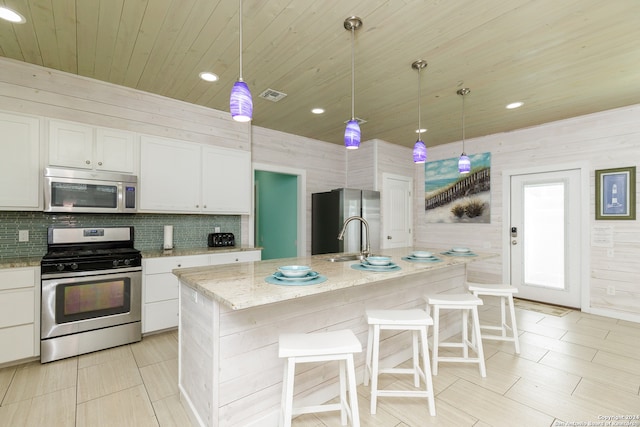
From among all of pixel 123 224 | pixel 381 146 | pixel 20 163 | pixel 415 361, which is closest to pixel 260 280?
pixel 415 361

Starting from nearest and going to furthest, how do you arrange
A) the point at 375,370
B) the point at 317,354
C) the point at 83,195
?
the point at 317,354
the point at 375,370
the point at 83,195

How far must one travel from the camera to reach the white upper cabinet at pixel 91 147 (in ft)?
9.00

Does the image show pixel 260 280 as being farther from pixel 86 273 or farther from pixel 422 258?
pixel 86 273

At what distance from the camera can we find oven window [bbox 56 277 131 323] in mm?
2553

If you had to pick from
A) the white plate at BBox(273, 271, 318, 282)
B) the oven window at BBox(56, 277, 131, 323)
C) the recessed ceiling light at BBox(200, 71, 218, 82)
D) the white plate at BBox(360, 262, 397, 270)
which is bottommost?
the oven window at BBox(56, 277, 131, 323)

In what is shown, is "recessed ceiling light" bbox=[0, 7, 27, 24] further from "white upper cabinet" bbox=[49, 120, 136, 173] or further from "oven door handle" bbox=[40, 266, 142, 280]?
"oven door handle" bbox=[40, 266, 142, 280]

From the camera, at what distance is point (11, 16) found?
203 centimetres

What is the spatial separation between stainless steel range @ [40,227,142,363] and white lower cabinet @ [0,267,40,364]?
0.06 metres

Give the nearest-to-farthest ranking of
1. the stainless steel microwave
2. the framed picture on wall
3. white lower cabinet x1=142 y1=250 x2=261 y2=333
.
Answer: the stainless steel microwave < white lower cabinet x1=142 y1=250 x2=261 y2=333 < the framed picture on wall

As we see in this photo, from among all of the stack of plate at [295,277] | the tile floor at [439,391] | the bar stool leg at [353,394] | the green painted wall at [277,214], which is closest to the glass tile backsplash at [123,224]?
the tile floor at [439,391]

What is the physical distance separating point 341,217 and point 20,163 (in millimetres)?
3548

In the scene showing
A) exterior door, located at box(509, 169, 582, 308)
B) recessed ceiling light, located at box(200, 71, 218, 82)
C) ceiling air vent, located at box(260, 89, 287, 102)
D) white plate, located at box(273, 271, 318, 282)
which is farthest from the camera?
exterior door, located at box(509, 169, 582, 308)

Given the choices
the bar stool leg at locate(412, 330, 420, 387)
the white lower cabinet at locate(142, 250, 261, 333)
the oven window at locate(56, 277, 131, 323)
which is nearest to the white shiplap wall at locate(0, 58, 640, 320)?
the white lower cabinet at locate(142, 250, 261, 333)

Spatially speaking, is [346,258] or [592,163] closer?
[346,258]
